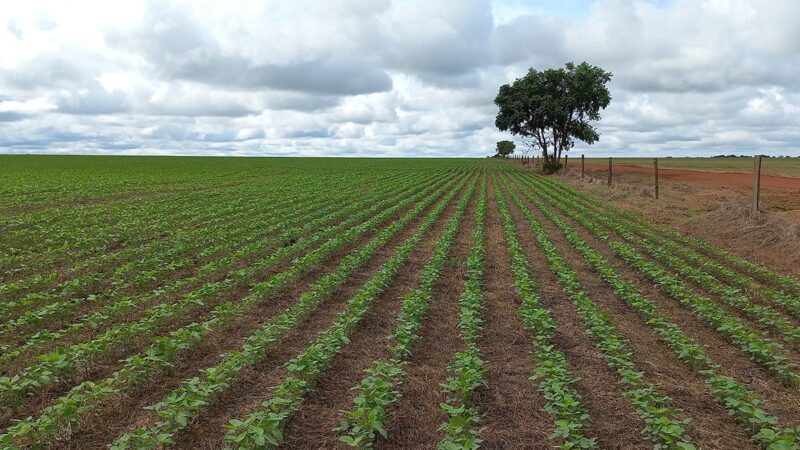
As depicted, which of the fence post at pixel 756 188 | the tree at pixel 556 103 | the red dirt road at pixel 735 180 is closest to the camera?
the fence post at pixel 756 188

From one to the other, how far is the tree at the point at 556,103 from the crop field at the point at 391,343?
3860 cm

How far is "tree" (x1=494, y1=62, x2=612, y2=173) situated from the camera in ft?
167

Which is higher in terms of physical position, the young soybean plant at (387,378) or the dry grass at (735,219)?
the dry grass at (735,219)

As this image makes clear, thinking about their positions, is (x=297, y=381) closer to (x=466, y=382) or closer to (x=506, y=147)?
(x=466, y=382)

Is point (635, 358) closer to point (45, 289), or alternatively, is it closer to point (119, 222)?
point (45, 289)

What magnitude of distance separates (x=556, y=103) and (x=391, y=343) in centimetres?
4850

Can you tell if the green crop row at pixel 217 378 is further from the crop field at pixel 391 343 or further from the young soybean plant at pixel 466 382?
the young soybean plant at pixel 466 382

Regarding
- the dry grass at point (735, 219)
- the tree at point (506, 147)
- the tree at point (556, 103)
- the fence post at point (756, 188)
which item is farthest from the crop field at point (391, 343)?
the tree at point (506, 147)

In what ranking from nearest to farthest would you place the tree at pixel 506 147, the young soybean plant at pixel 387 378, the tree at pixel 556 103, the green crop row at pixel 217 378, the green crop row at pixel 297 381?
1. the green crop row at pixel 297 381
2. the green crop row at pixel 217 378
3. the young soybean plant at pixel 387 378
4. the tree at pixel 556 103
5. the tree at pixel 506 147

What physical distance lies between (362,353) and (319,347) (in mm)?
851

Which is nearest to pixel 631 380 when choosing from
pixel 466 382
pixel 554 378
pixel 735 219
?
pixel 554 378

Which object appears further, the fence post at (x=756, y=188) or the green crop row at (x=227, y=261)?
the fence post at (x=756, y=188)

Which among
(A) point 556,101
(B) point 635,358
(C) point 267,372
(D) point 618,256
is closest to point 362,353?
(C) point 267,372

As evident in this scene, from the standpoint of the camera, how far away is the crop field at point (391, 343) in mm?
5129
